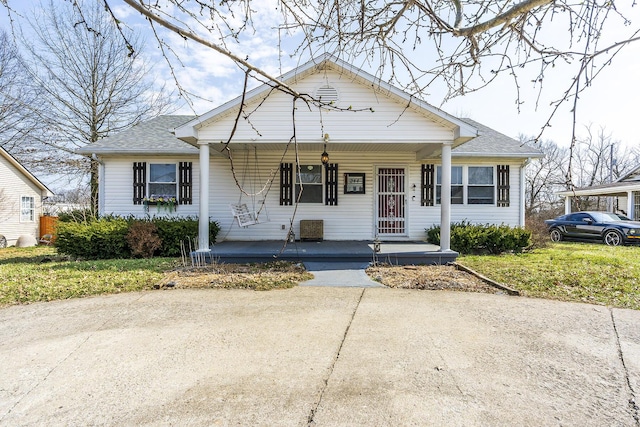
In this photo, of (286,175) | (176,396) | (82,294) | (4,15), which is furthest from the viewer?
(286,175)

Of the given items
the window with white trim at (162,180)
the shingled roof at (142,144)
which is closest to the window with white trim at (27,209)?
the shingled roof at (142,144)

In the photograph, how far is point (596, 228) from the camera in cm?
1323

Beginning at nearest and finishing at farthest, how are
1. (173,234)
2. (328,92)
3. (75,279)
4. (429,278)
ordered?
(75,279), (429,278), (328,92), (173,234)

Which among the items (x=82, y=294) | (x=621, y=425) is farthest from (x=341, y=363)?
(x=82, y=294)

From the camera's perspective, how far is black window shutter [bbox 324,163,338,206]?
34.2ft

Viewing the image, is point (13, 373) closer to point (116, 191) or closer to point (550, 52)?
point (550, 52)

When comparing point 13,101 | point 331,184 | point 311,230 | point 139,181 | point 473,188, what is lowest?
point 311,230

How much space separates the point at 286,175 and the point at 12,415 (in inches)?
337

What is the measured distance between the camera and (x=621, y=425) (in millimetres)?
2170

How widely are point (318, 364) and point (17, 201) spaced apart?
19.0 metres

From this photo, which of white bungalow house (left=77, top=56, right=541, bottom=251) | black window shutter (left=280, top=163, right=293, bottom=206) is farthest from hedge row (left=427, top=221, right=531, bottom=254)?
black window shutter (left=280, top=163, right=293, bottom=206)

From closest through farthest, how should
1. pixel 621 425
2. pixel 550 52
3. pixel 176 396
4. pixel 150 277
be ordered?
pixel 621 425 < pixel 176 396 < pixel 550 52 < pixel 150 277

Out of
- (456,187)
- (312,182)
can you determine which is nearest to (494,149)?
(456,187)

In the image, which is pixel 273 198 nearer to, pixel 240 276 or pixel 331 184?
pixel 331 184
